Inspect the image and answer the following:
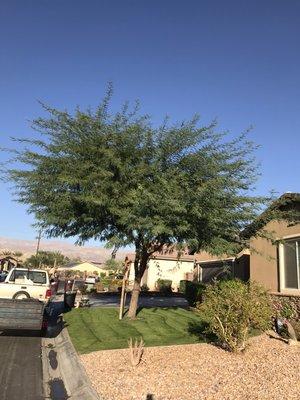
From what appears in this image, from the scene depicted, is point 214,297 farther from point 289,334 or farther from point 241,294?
point 289,334

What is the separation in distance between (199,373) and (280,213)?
8233 millimetres

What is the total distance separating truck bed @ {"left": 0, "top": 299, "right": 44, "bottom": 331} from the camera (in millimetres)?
12688

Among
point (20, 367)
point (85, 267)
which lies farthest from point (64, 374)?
point (85, 267)

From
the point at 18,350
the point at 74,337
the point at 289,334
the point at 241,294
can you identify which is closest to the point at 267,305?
the point at 241,294

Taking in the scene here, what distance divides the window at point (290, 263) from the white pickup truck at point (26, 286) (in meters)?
8.79

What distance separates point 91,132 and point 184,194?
4190mm

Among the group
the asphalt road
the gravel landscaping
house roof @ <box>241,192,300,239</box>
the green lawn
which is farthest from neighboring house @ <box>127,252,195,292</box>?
the gravel landscaping

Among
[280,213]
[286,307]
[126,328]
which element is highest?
[280,213]

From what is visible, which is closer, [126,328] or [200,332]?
[200,332]

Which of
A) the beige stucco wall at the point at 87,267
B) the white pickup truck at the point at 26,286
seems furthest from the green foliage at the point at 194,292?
the beige stucco wall at the point at 87,267

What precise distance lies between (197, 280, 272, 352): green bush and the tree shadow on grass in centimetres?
134

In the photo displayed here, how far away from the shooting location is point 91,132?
1502 centimetres

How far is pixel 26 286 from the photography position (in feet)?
50.2

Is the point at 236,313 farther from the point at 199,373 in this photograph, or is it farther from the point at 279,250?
the point at 279,250
